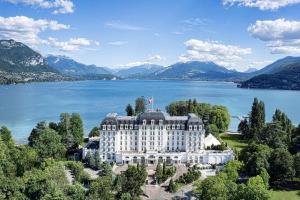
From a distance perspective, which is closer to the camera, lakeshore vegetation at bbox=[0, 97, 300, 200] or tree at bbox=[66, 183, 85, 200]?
tree at bbox=[66, 183, 85, 200]

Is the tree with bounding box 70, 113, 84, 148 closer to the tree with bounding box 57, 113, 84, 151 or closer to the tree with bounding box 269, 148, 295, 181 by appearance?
the tree with bounding box 57, 113, 84, 151

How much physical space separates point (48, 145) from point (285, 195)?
118ft

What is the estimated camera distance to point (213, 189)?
4491 cm

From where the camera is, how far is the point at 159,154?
65.2 meters

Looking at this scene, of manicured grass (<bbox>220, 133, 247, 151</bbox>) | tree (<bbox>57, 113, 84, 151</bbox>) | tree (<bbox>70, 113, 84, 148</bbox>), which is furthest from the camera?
manicured grass (<bbox>220, 133, 247, 151</bbox>)

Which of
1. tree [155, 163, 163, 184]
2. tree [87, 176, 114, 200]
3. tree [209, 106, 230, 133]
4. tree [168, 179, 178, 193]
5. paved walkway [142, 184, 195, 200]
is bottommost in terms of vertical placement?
paved walkway [142, 184, 195, 200]

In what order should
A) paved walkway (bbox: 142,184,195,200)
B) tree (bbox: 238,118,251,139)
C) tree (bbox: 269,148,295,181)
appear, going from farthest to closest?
tree (bbox: 238,118,251,139), tree (bbox: 269,148,295,181), paved walkway (bbox: 142,184,195,200)

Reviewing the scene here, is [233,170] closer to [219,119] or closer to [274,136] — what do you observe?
[274,136]

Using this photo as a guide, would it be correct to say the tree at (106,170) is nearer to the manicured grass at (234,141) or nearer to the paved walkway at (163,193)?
the paved walkway at (163,193)

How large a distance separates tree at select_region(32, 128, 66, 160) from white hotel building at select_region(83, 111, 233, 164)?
160 inches

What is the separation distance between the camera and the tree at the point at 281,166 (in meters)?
54.8

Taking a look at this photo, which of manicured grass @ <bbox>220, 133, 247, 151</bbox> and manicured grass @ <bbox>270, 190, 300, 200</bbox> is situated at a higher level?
manicured grass @ <bbox>220, 133, 247, 151</bbox>

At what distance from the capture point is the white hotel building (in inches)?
2571

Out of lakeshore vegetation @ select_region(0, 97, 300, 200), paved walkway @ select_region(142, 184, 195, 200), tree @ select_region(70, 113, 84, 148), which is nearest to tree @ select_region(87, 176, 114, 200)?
lakeshore vegetation @ select_region(0, 97, 300, 200)
